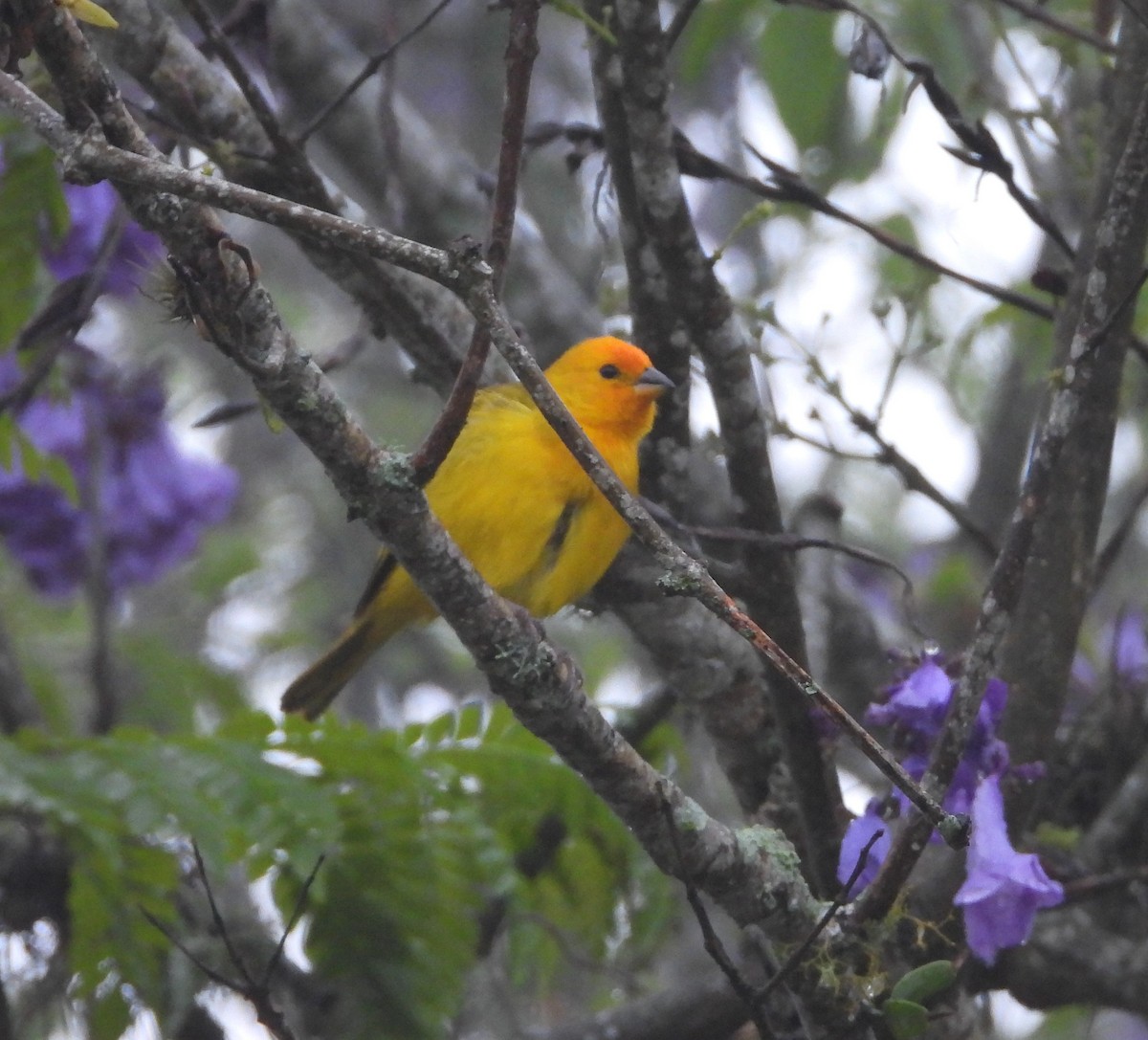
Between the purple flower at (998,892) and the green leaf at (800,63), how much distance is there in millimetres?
2183

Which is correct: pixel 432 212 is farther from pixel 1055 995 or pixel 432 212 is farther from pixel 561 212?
pixel 561 212

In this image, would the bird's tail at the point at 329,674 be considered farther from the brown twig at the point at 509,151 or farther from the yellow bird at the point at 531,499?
the brown twig at the point at 509,151

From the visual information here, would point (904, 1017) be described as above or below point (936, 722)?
below

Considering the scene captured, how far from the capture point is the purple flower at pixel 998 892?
101 inches

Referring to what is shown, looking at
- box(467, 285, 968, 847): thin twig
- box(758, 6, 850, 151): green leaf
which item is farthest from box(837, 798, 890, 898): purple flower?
box(758, 6, 850, 151): green leaf

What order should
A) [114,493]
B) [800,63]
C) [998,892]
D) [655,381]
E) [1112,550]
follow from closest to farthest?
1. [998,892]
2. [1112,550]
3. [655,381]
4. [800,63]
5. [114,493]

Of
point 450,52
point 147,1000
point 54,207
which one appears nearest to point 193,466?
point 54,207

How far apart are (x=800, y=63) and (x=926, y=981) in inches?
A: 99.3

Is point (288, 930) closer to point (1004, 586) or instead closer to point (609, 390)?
point (1004, 586)

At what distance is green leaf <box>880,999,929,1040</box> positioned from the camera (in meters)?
2.47

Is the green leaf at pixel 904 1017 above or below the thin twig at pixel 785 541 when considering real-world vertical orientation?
below

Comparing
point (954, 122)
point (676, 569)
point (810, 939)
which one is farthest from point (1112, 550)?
point (676, 569)

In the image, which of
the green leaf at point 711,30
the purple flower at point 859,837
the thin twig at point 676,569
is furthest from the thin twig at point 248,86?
the purple flower at point 859,837

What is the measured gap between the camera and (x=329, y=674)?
477cm
